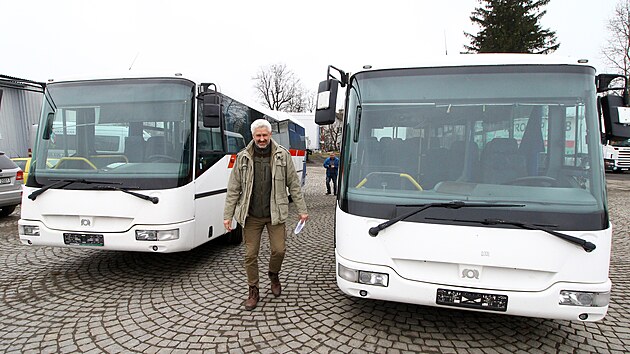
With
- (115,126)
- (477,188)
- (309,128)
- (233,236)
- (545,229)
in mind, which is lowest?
(233,236)

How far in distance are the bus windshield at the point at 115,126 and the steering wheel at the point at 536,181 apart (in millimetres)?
3641

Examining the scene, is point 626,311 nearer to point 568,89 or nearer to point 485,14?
point 568,89

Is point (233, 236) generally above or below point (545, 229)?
below

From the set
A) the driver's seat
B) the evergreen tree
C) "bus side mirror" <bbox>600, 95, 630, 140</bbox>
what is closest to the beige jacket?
the driver's seat

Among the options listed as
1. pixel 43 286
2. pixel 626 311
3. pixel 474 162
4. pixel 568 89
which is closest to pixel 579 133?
pixel 568 89

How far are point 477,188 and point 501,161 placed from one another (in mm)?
354

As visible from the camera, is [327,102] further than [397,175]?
Yes

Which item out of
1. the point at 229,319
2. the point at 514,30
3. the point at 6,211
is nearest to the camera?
the point at 229,319

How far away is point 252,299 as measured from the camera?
3.92m

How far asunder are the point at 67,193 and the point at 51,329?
1589mm

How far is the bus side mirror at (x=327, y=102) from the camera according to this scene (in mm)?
3709

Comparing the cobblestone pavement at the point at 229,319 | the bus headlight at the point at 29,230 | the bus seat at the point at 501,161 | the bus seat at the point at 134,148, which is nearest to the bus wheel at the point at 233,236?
the cobblestone pavement at the point at 229,319

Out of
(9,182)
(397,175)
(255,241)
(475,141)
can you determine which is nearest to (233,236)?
(255,241)

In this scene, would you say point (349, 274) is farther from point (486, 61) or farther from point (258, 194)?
point (486, 61)
